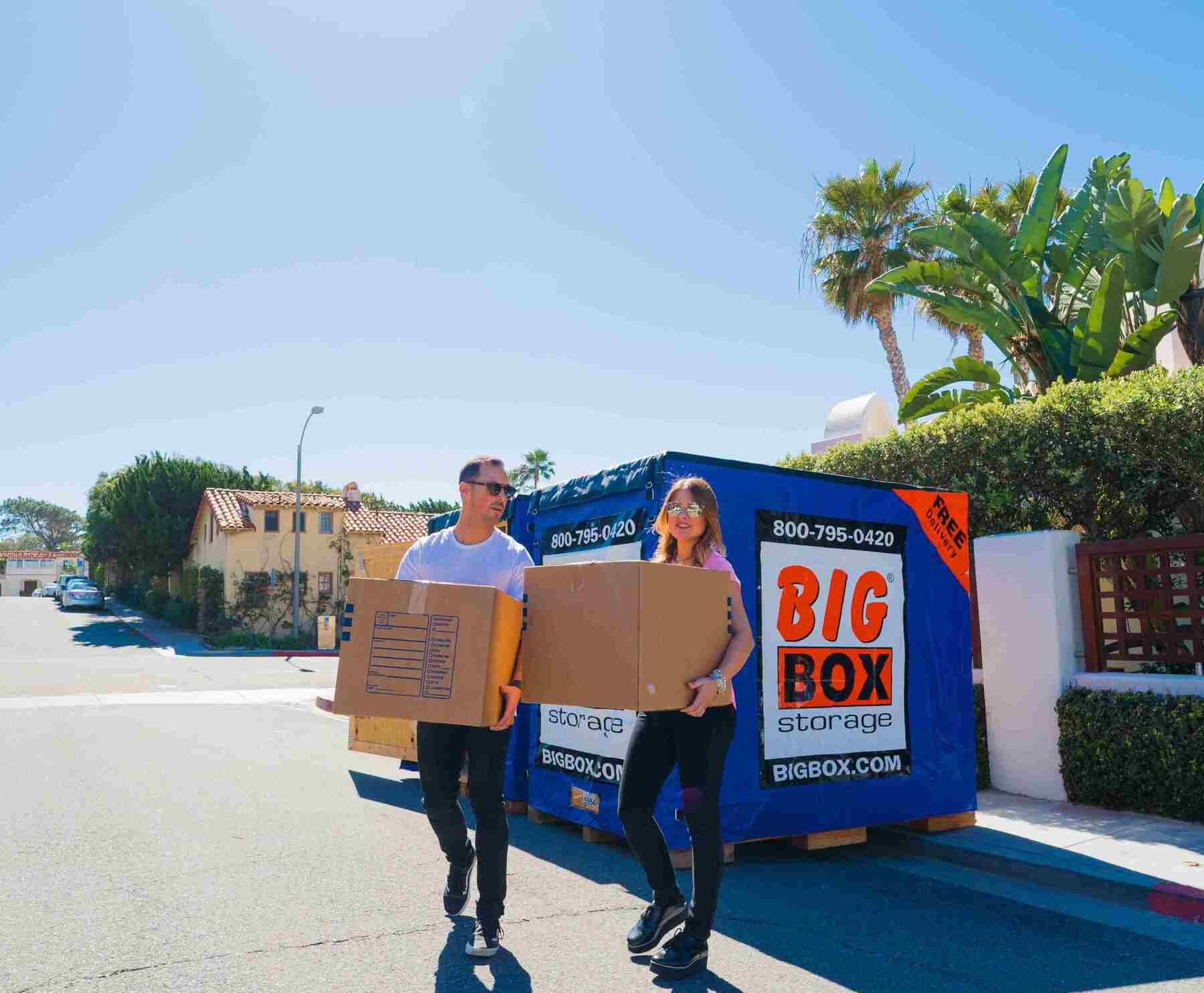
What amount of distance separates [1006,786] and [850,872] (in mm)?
2777

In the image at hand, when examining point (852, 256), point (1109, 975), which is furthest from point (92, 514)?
point (1109, 975)

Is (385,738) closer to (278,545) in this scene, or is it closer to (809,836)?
(809,836)

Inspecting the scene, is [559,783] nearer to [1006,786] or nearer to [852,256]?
[1006,786]

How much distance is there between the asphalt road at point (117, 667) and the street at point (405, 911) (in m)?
10.8

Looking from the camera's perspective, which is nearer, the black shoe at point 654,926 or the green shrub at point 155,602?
the black shoe at point 654,926

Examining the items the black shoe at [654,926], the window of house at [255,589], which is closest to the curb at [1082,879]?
the black shoe at [654,926]

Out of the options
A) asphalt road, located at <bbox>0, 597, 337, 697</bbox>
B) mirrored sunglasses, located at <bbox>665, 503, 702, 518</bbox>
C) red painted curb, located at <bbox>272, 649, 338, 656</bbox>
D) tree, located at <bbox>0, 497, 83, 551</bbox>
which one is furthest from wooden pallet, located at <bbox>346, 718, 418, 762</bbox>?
tree, located at <bbox>0, 497, 83, 551</bbox>

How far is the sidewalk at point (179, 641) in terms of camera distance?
2908 centimetres

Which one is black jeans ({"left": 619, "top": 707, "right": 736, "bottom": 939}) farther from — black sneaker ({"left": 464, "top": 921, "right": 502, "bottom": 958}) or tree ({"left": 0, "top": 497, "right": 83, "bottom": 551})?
tree ({"left": 0, "top": 497, "right": 83, "bottom": 551})

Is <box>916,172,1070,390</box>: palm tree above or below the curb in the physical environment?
above

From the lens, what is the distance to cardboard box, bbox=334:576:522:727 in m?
3.72

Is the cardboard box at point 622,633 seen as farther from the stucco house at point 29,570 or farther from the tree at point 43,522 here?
the tree at point 43,522

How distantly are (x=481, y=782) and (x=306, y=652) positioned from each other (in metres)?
27.6

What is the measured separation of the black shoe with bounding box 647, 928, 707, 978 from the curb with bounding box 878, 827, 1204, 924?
257cm
